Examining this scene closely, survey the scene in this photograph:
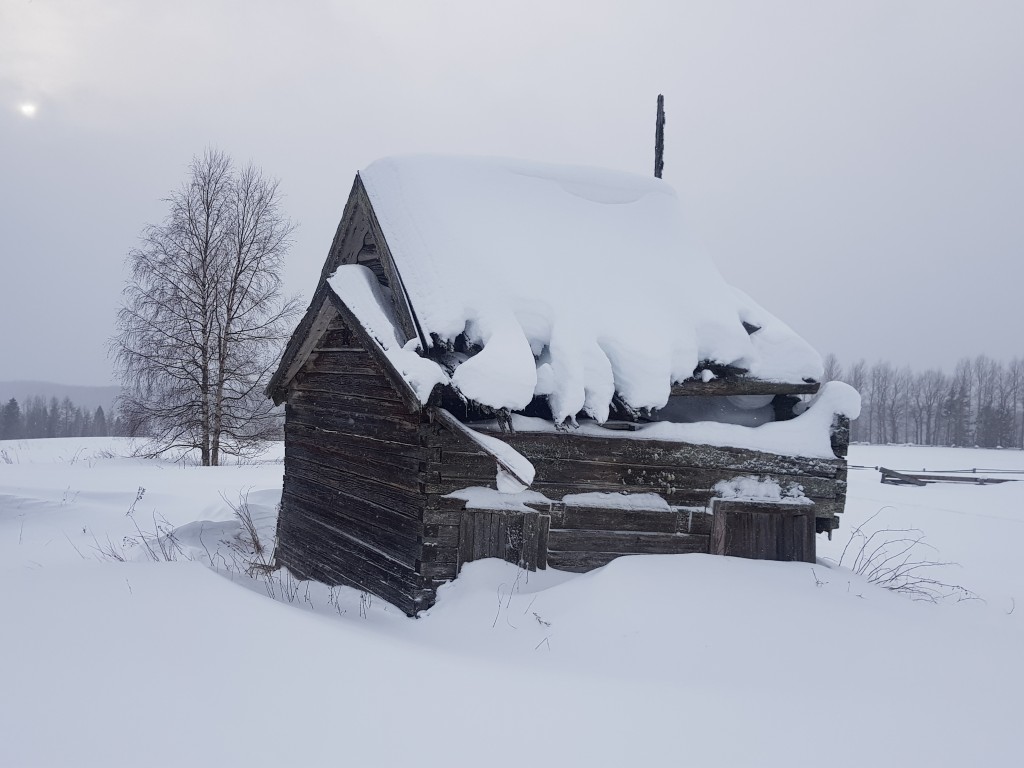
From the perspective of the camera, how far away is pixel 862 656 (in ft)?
15.6

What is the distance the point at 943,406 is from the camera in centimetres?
7412

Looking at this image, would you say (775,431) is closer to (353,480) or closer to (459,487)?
(459,487)

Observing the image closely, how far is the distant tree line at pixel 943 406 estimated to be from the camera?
69.6 metres

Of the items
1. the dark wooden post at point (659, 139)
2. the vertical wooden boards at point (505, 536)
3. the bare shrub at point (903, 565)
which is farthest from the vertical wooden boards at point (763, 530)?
the dark wooden post at point (659, 139)

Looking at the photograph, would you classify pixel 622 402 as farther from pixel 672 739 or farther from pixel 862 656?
pixel 672 739

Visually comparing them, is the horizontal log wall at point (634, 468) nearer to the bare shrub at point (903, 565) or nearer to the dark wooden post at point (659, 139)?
the bare shrub at point (903, 565)

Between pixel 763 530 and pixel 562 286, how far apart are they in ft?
11.5

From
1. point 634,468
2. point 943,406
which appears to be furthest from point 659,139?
point 943,406

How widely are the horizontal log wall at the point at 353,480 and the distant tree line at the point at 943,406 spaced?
266 feet

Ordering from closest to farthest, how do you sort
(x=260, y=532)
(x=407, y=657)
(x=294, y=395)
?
(x=407, y=657)
(x=294, y=395)
(x=260, y=532)

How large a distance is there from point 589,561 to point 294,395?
506cm

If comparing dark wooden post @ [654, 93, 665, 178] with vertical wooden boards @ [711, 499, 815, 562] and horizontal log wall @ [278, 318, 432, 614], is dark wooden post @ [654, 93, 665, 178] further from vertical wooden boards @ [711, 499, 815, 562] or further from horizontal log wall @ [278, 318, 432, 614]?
horizontal log wall @ [278, 318, 432, 614]

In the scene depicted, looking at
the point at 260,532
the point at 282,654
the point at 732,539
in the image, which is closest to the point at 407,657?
the point at 282,654

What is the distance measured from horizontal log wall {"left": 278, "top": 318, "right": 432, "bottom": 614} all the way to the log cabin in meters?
0.03
